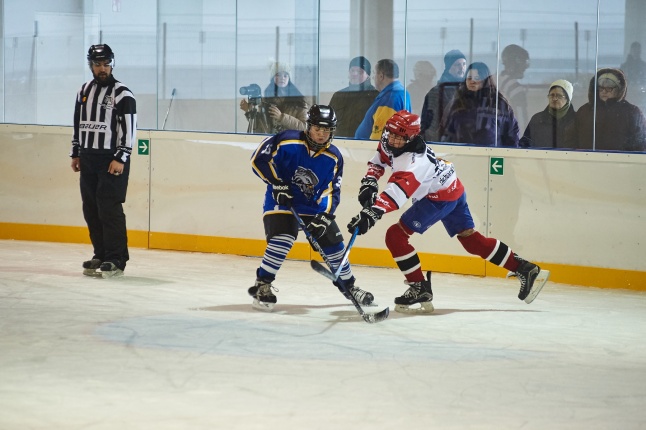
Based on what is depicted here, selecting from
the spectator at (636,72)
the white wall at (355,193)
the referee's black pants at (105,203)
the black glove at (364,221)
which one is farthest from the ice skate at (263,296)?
the spectator at (636,72)

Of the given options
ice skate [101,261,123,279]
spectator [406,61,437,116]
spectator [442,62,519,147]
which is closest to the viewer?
ice skate [101,261,123,279]

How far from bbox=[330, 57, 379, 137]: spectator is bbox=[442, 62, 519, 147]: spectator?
59cm

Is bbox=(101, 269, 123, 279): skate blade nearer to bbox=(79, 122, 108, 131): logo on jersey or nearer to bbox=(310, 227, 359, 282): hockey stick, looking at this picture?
bbox=(79, 122, 108, 131): logo on jersey

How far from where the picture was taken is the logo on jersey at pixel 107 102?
614 centimetres

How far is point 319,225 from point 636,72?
2520 millimetres

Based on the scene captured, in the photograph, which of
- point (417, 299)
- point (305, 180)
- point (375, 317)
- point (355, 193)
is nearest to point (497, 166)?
point (355, 193)

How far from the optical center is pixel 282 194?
513cm

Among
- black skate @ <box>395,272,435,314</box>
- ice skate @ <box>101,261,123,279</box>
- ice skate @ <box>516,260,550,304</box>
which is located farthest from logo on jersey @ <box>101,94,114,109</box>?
ice skate @ <box>516,260,550,304</box>

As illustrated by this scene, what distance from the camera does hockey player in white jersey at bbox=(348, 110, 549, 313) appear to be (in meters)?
5.14

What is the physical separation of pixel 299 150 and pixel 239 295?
1.03 meters

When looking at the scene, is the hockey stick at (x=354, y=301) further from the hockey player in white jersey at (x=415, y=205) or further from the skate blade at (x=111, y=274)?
the skate blade at (x=111, y=274)

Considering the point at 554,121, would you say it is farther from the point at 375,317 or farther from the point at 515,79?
the point at 375,317

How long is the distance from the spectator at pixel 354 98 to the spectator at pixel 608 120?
1411 millimetres

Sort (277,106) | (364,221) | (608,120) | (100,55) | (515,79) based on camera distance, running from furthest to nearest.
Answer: (277,106), (515,79), (608,120), (100,55), (364,221)
